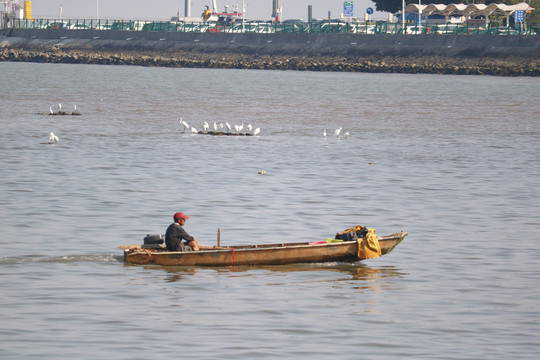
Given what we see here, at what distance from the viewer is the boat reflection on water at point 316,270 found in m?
19.9

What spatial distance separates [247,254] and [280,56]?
124030mm

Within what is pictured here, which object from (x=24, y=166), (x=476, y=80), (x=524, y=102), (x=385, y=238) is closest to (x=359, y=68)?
(x=476, y=80)

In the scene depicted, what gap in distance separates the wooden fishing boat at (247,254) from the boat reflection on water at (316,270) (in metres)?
0.15

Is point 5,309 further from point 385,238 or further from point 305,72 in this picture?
point 305,72

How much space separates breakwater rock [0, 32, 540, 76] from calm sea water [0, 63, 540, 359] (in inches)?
2470

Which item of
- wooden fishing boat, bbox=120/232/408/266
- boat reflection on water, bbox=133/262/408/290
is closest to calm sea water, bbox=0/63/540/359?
boat reflection on water, bbox=133/262/408/290

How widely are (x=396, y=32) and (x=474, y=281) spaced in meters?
115

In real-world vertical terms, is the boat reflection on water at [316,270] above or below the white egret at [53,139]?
below

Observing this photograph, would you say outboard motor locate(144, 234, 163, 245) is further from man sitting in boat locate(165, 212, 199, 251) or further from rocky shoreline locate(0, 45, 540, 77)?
rocky shoreline locate(0, 45, 540, 77)

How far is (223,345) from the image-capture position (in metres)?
15.2

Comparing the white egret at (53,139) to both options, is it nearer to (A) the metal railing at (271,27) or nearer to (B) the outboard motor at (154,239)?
(B) the outboard motor at (154,239)

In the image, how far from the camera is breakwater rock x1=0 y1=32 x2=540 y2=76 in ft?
387

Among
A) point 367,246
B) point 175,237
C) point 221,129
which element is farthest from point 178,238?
point 221,129

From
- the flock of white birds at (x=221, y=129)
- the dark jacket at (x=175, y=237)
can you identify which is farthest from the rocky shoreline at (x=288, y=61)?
the dark jacket at (x=175, y=237)
